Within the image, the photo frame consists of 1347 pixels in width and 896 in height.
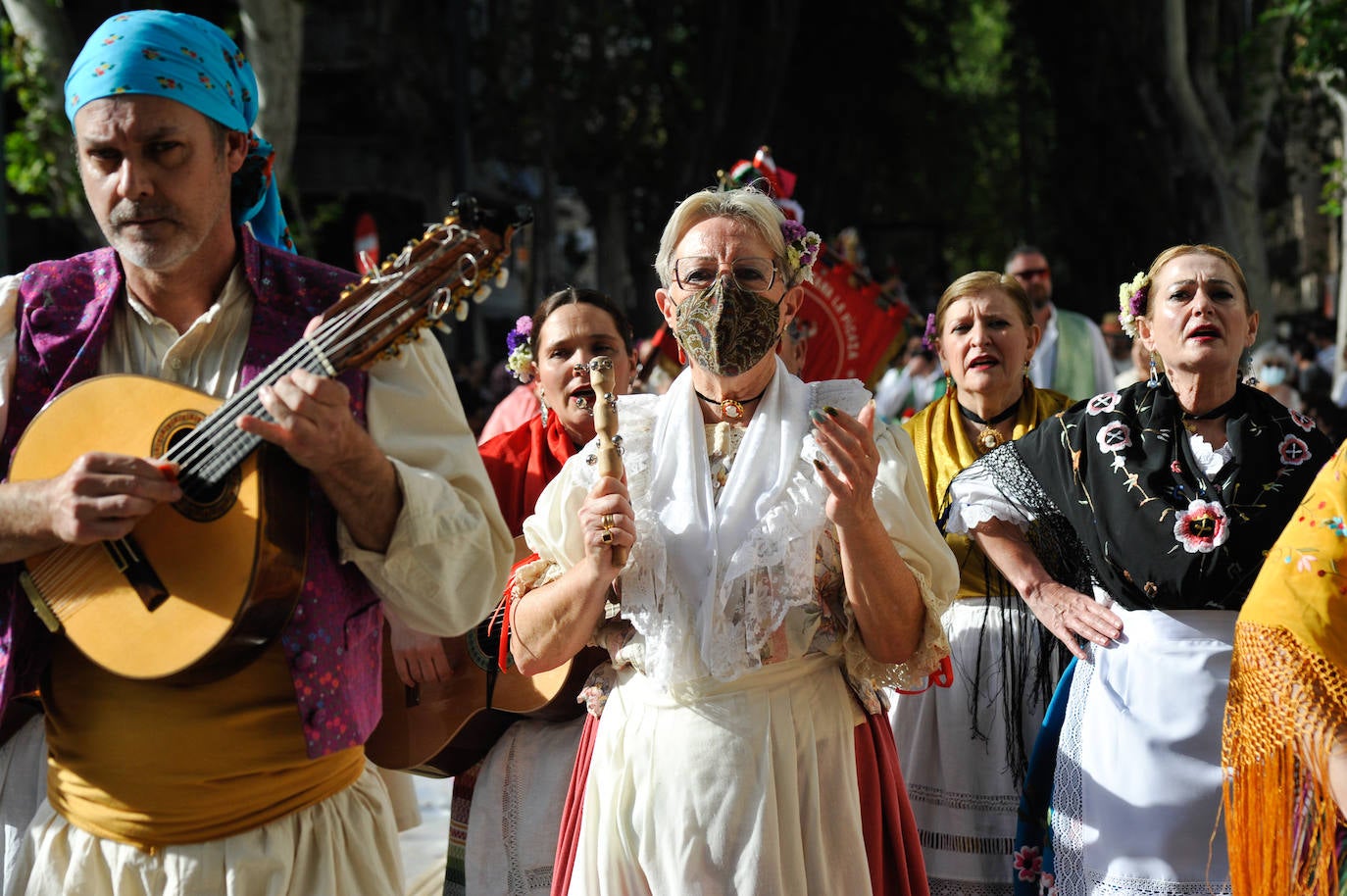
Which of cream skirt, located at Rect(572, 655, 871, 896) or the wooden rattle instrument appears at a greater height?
the wooden rattle instrument

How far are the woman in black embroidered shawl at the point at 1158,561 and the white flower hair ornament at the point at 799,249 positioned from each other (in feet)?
3.77

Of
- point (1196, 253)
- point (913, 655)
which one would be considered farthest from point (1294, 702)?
point (1196, 253)

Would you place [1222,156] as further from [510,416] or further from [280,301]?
[280,301]

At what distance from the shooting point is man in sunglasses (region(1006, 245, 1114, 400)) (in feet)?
24.8

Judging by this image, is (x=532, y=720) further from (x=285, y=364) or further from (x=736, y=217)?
(x=285, y=364)

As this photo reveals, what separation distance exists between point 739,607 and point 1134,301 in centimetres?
182

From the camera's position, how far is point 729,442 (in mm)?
3240

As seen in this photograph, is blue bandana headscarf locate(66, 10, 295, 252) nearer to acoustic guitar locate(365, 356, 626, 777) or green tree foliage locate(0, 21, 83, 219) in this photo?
acoustic guitar locate(365, 356, 626, 777)

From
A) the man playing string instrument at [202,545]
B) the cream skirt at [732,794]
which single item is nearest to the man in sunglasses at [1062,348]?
the cream skirt at [732,794]

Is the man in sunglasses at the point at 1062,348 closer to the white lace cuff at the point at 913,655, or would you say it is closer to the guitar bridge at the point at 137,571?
the white lace cuff at the point at 913,655

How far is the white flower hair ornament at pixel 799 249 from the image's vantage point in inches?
131

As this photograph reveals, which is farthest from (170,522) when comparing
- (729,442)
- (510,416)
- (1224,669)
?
(510,416)

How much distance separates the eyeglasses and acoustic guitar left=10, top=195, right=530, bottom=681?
2.55 feet

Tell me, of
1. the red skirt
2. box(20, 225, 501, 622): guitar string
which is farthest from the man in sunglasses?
box(20, 225, 501, 622): guitar string
